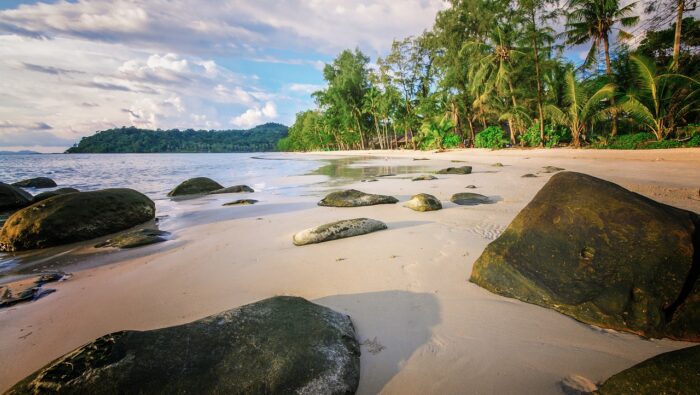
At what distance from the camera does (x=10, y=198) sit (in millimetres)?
8820

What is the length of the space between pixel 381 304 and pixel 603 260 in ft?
5.74

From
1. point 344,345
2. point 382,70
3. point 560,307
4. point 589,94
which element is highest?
point 382,70

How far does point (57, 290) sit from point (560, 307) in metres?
4.99

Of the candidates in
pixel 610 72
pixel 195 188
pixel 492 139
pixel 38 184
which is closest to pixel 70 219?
pixel 195 188

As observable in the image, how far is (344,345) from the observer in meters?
1.81

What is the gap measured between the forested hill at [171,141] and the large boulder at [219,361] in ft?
509

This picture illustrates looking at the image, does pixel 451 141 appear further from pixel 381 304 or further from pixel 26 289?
pixel 26 289

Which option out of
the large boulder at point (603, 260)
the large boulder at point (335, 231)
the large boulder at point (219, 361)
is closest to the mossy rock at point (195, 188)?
the large boulder at point (335, 231)

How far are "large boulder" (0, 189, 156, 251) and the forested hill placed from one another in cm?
14971

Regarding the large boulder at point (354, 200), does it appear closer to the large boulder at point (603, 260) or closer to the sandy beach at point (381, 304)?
the sandy beach at point (381, 304)

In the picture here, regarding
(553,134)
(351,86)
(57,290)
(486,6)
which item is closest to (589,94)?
(553,134)

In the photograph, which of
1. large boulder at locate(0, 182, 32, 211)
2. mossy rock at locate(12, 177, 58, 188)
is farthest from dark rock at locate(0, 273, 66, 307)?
mossy rock at locate(12, 177, 58, 188)

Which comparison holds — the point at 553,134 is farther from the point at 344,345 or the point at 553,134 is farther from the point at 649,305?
the point at 344,345

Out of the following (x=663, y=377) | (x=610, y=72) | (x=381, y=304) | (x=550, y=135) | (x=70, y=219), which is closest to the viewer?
(x=663, y=377)
